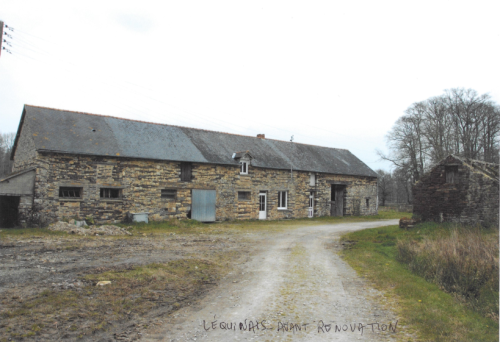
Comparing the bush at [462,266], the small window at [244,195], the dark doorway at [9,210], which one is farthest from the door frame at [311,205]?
the dark doorway at [9,210]

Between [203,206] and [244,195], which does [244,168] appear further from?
[203,206]

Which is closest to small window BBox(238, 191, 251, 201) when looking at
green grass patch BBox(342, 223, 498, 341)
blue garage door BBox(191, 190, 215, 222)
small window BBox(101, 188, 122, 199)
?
blue garage door BBox(191, 190, 215, 222)

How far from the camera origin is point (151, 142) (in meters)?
20.8

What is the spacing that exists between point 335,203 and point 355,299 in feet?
77.5

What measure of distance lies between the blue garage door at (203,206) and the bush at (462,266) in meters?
13.4

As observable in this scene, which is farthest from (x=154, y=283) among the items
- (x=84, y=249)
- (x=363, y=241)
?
(x=363, y=241)

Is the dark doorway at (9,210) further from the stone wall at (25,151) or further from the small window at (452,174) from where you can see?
the small window at (452,174)

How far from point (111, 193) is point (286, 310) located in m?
15.3

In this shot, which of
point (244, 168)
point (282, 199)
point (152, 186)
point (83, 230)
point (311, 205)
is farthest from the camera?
point (311, 205)

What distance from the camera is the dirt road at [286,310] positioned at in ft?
15.9

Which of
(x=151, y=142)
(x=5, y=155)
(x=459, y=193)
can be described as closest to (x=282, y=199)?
(x=151, y=142)

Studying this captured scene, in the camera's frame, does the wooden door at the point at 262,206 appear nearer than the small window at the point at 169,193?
No

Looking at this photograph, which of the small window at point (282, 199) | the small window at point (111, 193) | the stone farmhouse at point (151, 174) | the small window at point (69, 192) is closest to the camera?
the stone farmhouse at point (151, 174)

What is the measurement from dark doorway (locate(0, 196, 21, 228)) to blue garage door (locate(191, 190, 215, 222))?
928 centimetres
